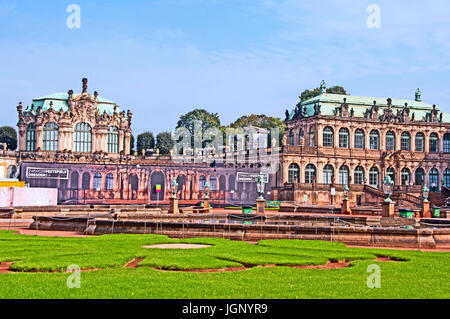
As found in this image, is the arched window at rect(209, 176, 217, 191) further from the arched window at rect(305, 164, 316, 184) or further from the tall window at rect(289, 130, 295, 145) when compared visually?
the tall window at rect(289, 130, 295, 145)

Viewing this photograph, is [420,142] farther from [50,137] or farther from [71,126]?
[50,137]

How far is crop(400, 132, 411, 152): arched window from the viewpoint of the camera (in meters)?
114

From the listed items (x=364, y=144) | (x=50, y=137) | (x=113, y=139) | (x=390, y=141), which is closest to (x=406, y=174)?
(x=390, y=141)

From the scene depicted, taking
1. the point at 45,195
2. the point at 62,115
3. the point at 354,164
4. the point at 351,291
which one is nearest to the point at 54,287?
the point at 351,291

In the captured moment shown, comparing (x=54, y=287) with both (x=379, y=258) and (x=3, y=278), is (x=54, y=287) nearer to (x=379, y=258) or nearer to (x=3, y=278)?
(x=3, y=278)

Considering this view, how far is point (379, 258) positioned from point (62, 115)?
8360 cm

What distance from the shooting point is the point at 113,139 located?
10644 cm

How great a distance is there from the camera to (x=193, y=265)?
22.0 meters

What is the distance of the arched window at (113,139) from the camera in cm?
10606

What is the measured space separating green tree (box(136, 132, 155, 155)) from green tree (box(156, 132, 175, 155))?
1697 mm

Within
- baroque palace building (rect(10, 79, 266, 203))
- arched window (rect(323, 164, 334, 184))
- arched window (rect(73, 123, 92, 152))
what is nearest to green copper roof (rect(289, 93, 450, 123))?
arched window (rect(323, 164, 334, 184))

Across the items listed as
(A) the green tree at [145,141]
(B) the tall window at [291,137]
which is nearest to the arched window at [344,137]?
(B) the tall window at [291,137]

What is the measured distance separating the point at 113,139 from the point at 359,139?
4107 centimetres

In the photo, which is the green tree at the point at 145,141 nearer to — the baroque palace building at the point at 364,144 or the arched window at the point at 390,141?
the baroque palace building at the point at 364,144
